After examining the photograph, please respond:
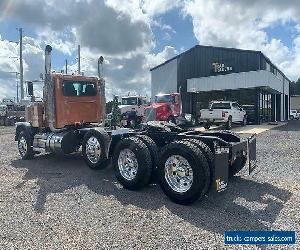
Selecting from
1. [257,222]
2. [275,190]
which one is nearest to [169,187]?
[257,222]

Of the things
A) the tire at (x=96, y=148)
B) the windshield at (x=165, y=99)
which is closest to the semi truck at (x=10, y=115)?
the windshield at (x=165, y=99)

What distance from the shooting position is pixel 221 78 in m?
30.2

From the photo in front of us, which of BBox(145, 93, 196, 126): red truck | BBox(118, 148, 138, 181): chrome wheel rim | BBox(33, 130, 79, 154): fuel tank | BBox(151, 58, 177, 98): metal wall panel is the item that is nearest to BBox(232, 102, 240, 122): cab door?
BBox(145, 93, 196, 126): red truck

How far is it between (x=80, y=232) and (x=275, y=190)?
14.1ft

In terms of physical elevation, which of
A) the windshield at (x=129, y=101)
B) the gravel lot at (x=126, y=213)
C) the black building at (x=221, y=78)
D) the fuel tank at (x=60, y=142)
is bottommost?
the gravel lot at (x=126, y=213)

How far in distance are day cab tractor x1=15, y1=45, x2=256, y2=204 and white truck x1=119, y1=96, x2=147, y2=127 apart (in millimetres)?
12709

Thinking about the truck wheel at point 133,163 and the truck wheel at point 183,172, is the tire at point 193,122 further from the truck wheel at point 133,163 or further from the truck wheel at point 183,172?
the truck wheel at point 183,172

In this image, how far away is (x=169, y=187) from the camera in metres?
6.05

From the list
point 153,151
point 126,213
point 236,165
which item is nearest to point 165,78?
point 236,165

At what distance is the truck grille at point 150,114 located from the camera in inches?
871

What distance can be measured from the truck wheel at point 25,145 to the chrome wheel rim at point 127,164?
4.87 metres

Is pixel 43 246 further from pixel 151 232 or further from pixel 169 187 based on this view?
pixel 169 187

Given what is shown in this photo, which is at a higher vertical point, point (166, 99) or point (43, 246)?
point (166, 99)

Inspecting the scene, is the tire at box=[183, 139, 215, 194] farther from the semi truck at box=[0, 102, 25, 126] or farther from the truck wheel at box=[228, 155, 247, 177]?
the semi truck at box=[0, 102, 25, 126]
